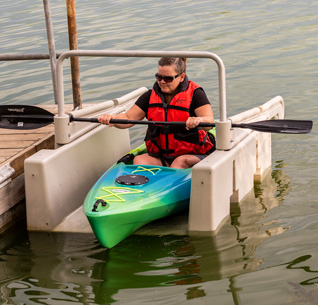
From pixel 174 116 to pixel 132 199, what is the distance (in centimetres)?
85

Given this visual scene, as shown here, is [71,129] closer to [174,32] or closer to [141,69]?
[141,69]

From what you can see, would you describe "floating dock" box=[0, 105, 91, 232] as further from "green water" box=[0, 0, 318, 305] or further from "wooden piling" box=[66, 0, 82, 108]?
"wooden piling" box=[66, 0, 82, 108]

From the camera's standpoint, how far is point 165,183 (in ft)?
16.3

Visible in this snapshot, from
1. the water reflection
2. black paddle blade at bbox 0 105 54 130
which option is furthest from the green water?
black paddle blade at bbox 0 105 54 130

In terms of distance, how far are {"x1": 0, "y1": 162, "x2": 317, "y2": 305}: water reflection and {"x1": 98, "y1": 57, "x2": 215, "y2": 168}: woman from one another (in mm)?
538

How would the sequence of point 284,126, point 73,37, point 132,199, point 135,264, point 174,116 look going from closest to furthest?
point 135,264 → point 132,199 → point 284,126 → point 174,116 → point 73,37

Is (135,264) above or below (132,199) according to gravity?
below

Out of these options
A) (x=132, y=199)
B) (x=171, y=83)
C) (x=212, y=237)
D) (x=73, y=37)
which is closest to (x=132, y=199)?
(x=132, y=199)

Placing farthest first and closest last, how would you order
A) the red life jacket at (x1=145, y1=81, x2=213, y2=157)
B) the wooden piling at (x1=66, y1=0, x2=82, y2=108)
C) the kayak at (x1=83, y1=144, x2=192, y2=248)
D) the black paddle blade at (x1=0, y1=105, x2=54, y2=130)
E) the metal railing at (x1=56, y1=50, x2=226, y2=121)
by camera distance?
the wooden piling at (x1=66, y1=0, x2=82, y2=108) < the black paddle blade at (x1=0, y1=105, x2=54, y2=130) < the red life jacket at (x1=145, y1=81, x2=213, y2=157) < the metal railing at (x1=56, y1=50, x2=226, y2=121) < the kayak at (x1=83, y1=144, x2=192, y2=248)

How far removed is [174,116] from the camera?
526 centimetres

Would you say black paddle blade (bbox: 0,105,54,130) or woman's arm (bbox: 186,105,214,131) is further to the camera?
black paddle blade (bbox: 0,105,54,130)

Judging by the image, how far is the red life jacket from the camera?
5234 mm

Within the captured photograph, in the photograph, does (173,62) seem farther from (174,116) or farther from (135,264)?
(135,264)

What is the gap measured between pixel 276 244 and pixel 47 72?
7062mm
